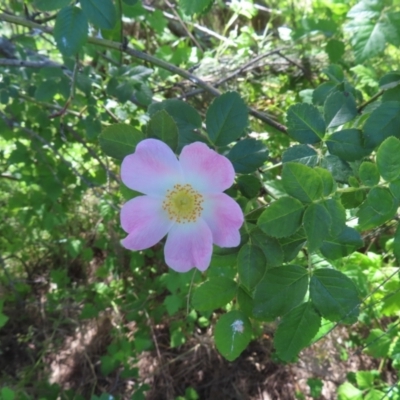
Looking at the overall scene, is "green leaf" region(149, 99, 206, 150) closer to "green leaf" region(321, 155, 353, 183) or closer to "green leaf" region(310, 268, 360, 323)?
"green leaf" region(321, 155, 353, 183)

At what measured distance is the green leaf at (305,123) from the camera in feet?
2.82

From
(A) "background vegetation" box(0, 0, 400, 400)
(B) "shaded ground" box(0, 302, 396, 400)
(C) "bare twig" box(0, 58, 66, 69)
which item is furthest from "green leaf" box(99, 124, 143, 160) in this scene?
(B) "shaded ground" box(0, 302, 396, 400)

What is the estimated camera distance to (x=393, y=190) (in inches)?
27.1

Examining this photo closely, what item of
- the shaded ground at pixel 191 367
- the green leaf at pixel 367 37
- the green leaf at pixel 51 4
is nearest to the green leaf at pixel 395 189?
the green leaf at pixel 51 4

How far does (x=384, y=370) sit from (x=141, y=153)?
6.53 ft

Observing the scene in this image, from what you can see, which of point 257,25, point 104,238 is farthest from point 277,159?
point 257,25

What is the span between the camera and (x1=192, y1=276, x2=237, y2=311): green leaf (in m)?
0.90

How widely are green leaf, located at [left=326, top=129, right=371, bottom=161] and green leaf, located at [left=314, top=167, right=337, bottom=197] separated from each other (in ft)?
0.55

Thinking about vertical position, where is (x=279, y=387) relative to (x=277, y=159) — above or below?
below

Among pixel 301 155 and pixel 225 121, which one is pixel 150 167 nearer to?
pixel 225 121

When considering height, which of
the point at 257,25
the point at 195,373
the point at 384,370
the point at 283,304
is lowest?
the point at 195,373

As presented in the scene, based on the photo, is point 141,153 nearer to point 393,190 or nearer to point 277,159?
point 393,190

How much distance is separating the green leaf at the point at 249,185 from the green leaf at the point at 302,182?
0.12 metres

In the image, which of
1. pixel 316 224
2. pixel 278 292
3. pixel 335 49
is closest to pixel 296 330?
pixel 278 292
